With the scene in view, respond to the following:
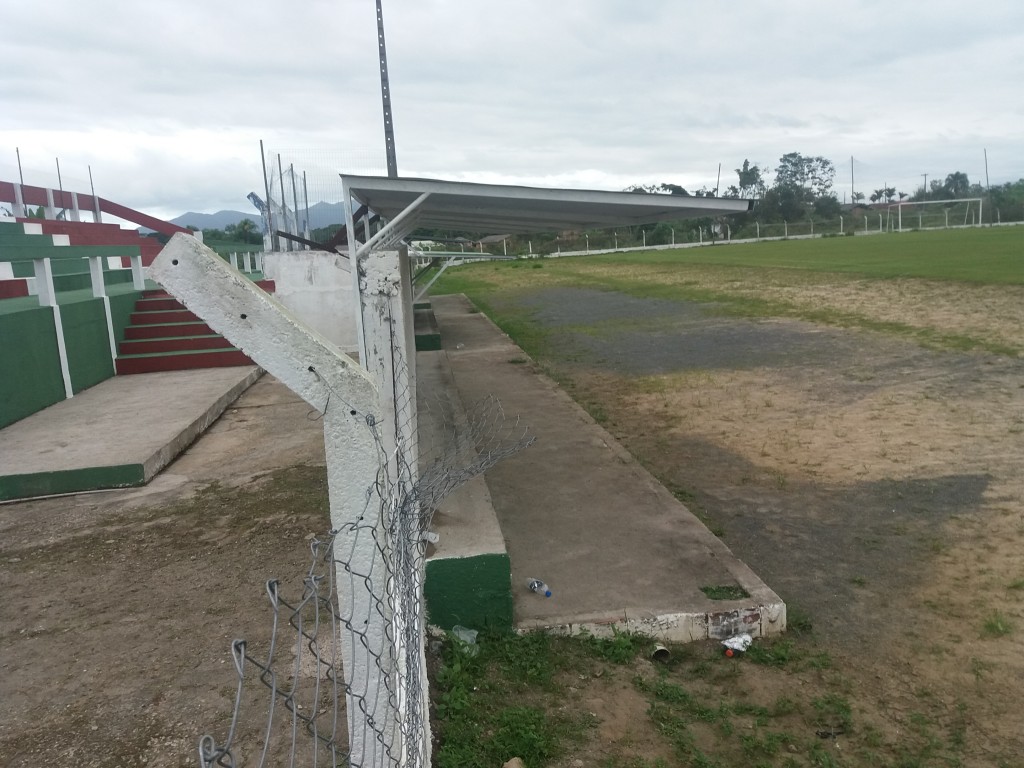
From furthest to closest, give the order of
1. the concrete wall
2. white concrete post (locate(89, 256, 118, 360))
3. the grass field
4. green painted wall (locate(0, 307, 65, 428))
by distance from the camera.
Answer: the concrete wall < white concrete post (locate(89, 256, 118, 360)) < green painted wall (locate(0, 307, 65, 428)) < the grass field

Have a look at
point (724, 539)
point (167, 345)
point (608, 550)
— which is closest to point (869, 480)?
point (724, 539)

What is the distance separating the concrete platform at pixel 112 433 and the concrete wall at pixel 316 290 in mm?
2709

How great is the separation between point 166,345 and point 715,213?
965 cm

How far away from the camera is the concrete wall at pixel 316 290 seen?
14.0m

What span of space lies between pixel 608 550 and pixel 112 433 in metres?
5.47

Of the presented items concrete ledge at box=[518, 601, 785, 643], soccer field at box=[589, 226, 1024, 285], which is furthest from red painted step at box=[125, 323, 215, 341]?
soccer field at box=[589, 226, 1024, 285]

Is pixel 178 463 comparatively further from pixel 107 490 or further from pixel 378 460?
pixel 378 460

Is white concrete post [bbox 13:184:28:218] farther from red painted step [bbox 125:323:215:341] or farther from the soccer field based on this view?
the soccer field

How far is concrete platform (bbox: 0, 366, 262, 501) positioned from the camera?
6.78 metres

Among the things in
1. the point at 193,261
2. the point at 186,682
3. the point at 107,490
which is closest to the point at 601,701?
the point at 186,682

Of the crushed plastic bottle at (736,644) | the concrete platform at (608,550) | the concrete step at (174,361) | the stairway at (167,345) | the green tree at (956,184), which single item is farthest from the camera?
the green tree at (956,184)

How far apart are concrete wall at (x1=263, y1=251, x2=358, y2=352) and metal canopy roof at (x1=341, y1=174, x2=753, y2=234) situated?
6782mm

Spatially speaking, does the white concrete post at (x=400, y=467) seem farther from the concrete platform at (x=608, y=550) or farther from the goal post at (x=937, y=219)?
the goal post at (x=937, y=219)

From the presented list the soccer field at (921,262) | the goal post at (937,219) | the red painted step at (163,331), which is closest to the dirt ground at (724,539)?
the red painted step at (163,331)
